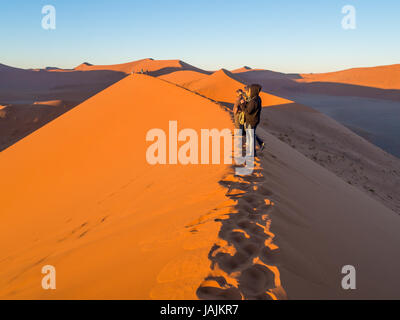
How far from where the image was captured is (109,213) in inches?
143

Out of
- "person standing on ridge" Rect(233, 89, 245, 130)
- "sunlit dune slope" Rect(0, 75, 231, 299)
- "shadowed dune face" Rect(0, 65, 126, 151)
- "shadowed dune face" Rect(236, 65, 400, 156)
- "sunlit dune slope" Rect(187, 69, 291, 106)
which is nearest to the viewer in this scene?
"sunlit dune slope" Rect(0, 75, 231, 299)

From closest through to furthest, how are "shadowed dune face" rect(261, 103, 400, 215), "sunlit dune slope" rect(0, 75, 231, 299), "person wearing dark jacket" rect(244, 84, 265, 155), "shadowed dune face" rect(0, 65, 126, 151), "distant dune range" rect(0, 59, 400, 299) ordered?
"distant dune range" rect(0, 59, 400, 299)
"sunlit dune slope" rect(0, 75, 231, 299)
"person wearing dark jacket" rect(244, 84, 265, 155)
"shadowed dune face" rect(261, 103, 400, 215)
"shadowed dune face" rect(0, 65, 126, 151)

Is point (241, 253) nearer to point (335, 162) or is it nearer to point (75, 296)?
point (75, 296)

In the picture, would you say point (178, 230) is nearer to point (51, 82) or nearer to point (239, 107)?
point (239, 107)

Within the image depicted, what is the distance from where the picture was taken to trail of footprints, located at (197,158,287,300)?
5.38 feet

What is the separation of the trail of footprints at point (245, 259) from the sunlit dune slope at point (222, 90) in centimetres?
2076

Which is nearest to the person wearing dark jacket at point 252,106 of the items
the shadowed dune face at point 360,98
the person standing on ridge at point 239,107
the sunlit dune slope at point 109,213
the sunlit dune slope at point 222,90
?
the person standing on ridge at point 239,107

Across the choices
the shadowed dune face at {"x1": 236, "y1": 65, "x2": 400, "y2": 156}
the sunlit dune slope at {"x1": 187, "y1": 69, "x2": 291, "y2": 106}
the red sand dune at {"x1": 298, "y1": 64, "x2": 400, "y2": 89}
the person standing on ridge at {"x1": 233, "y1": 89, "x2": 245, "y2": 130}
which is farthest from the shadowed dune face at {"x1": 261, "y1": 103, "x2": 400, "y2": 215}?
the red sand dune at {"x1": 298, "y1": 64, "x2": 400, "y2": 89}

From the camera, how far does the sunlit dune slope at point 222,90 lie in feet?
75.9

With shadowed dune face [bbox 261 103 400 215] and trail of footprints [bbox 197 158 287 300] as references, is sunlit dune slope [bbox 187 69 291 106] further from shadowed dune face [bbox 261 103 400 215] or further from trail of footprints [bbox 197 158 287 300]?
trail of footprints [bbox 197 158 287 300]

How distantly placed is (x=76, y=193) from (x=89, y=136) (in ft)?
12.2

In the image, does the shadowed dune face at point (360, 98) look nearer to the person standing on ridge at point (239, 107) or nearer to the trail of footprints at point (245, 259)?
the person standing on ridge at point (239, 107)

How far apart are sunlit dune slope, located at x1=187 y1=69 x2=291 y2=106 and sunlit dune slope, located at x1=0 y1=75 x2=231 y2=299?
14.9 meters
